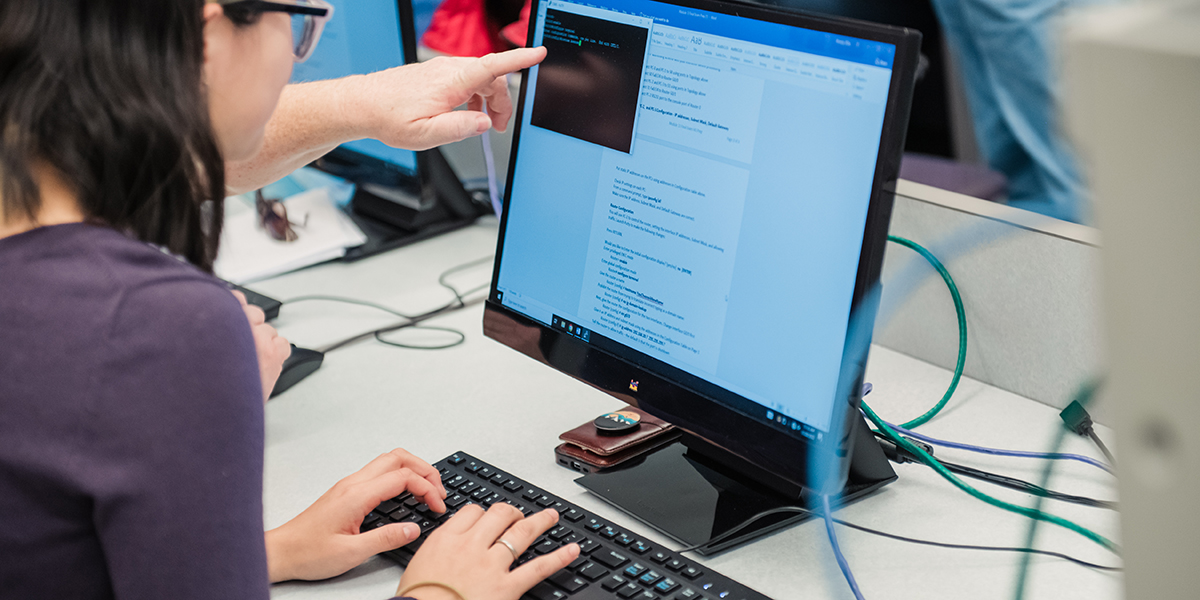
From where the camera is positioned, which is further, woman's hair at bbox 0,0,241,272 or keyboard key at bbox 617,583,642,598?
keyboard key at bbox 617,583,642,598

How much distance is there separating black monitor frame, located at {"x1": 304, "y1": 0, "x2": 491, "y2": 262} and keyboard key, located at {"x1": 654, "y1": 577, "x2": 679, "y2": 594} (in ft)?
2.90

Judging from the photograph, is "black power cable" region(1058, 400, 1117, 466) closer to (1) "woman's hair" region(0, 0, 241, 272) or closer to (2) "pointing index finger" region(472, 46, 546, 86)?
(2) "pointing index finger" region(472, 46, 546, 86)

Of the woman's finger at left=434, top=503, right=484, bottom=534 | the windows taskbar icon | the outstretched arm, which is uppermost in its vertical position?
the outstretched arm

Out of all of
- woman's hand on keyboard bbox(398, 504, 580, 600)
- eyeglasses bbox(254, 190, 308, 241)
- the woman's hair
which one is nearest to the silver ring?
woman's hand on keyboard bbox(398, 504, 580, 600)

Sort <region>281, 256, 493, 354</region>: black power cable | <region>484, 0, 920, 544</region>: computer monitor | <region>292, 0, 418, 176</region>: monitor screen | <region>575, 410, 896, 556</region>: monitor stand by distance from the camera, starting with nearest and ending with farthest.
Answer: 1. <region>484, 0, 920, 544</region>: computer monitor
2. <region>575, 410, 896, 556</region>: monitor stand
3. <region>281, 256, 493, 354</region>: black power cable
4. <region>292, 0, 418, 176</region>: monitor screen

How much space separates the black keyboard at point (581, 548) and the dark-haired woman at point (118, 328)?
225 millimetres

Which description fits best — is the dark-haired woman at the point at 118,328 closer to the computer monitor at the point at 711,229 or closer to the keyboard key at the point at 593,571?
the keyboard key at the point at 593,571

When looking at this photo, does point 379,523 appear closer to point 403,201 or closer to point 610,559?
point 610,559

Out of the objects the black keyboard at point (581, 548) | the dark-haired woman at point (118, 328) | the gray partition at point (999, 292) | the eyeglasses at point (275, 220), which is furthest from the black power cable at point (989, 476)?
the eyeglasses at point (275, 220)

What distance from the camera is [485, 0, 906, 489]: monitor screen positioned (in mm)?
672

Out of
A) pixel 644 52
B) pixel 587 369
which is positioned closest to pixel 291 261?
pixel 587 369

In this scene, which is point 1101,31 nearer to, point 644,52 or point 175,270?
point 175,270

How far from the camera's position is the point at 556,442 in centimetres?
94

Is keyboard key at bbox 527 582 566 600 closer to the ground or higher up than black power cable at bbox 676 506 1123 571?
closer to the ground
